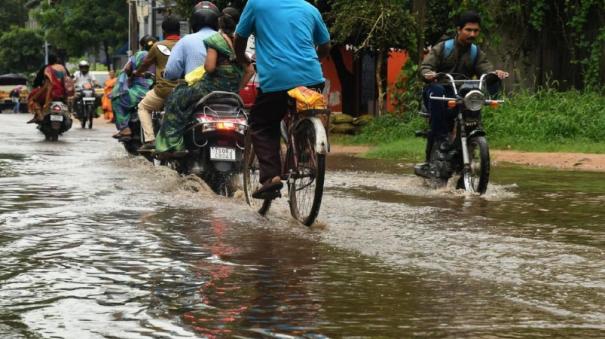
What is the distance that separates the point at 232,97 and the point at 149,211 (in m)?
1.95

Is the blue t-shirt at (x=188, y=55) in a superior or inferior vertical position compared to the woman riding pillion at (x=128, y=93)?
superior

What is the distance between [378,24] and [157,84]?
10938mm

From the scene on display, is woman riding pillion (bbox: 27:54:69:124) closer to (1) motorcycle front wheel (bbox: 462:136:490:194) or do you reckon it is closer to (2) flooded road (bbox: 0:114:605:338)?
(2) flooded road (bbox: 0:114:605:338)

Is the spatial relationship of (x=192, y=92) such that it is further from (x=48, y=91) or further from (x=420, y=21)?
(x=48, y=91)

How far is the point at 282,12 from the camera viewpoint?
8.90 m

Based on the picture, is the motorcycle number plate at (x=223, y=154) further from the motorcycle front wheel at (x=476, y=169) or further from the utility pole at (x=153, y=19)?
the utility pole at (x=153, y=19)

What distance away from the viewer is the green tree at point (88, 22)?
209 ft

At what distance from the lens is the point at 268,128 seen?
916cm

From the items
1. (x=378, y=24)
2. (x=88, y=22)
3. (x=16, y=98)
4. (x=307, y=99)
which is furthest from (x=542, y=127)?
(x=16, y=98)

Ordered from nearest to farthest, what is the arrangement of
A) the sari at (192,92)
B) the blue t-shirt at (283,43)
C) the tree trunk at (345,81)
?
1. the blue t-shirt at (283,43)
2. the sari at (192,92)
3. the tree trunk at (345,81)

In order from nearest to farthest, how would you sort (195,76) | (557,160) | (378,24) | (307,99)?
(307,99), (195,76), (557,160), (378,24)

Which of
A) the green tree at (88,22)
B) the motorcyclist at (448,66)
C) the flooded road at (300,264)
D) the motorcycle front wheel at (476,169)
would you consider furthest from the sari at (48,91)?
the green tree at (88,22)

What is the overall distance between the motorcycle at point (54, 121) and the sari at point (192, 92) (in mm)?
12333

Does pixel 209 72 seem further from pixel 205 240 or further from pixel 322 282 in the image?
pixel 322 282
